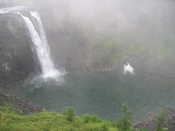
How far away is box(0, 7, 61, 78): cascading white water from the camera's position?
4366 centimetres

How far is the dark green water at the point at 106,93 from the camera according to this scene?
1339 inches

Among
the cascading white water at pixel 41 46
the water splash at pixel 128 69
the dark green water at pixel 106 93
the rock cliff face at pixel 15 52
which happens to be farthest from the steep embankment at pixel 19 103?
the water splash at pixel 128 69

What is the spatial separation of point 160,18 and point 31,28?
90.2 ft

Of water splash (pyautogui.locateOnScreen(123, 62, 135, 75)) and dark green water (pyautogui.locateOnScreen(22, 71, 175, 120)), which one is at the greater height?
water splash (pyautogui.locateOnScreen(123, 62, 135, 75))

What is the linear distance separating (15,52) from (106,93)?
15375 millimetres

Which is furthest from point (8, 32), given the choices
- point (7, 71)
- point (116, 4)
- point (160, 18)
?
point (160, 18)

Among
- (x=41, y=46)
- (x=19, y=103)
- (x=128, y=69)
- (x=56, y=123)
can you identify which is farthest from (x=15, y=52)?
(x=56, y=123)

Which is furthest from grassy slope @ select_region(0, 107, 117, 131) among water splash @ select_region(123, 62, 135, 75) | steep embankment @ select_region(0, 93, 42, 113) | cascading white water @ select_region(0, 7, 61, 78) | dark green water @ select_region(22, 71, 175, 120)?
water splash @ select_region(123, 62, 135, 75)

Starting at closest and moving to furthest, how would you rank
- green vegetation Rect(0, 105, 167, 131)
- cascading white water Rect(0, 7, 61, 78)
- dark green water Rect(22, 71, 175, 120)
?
1. green vegetation Rect(0, 105, 167, 131)
2. dark green water Rect(22, 71, 175, 120)
3. cascading white water Rect(0, 7, 61, 78)

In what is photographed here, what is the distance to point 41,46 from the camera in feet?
150

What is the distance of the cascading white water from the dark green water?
3.61 meters

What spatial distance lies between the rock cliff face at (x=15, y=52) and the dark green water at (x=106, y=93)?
344cm

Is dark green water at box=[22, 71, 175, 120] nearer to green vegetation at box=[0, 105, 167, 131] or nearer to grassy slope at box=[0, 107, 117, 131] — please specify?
grassy slope at box=[0, 107, 117, 131]

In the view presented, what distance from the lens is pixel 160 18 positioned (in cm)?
5603
